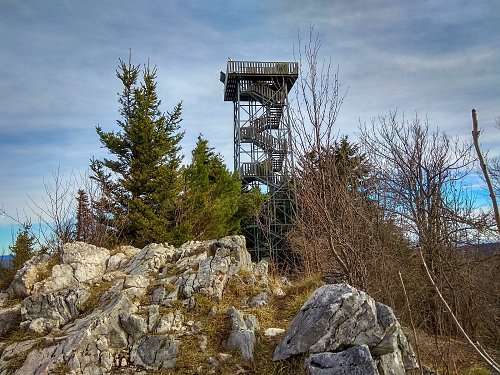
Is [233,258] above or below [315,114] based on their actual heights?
below

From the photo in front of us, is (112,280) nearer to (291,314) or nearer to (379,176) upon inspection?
(291,314)

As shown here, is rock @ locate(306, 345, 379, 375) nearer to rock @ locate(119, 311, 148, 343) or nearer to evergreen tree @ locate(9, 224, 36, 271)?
rock @ locate(119, 311, 148, 343)

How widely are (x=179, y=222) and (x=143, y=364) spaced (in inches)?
292

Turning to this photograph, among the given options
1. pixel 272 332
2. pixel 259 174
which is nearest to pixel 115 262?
pixel 272 332

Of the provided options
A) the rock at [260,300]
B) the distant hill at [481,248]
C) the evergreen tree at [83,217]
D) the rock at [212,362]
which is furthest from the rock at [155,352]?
the distant hill at [481,248]

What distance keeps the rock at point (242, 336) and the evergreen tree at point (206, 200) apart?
6.43 meters

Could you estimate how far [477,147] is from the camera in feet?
2.98

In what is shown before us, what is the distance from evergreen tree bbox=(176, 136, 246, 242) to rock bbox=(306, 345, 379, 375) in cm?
782

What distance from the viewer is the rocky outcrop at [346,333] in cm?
416

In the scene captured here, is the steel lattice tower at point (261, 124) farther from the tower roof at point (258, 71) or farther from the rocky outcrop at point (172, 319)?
the rocky outcrop at point (172, 319)

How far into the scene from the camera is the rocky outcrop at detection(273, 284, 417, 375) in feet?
13.7

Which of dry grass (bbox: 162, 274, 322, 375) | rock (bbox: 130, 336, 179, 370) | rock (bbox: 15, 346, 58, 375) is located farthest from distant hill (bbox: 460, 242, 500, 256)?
rock (bbox: 15, 346, 58, 375)

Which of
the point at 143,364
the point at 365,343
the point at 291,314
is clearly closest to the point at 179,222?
the point at 291,314

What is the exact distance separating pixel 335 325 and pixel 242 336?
121 cm
